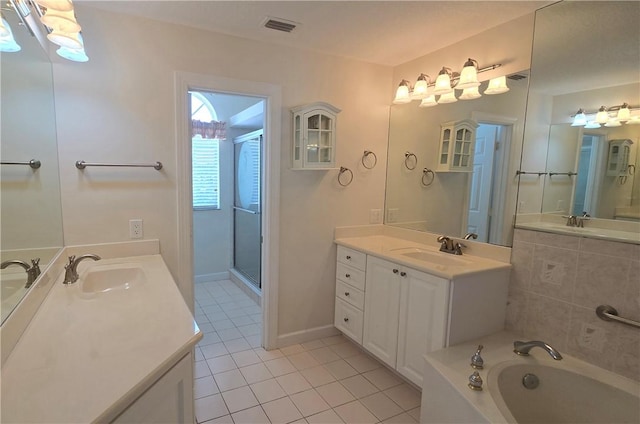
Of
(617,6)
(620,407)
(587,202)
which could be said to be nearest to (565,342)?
(620,407)

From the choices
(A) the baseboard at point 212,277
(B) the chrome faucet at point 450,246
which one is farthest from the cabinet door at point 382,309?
(A) the baseboard at point 212,277

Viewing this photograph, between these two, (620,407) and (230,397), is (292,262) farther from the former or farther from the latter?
(620,407)

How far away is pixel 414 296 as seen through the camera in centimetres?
→ 217

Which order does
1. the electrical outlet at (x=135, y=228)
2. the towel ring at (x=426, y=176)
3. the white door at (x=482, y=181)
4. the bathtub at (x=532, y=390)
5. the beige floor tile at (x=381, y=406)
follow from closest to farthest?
1. the bathtub at (x=532, y=390)
2. the beige floor tile at (x=381, y=406)
3. the electrical outlet at (x=135, y=228)
4. the white door at (x=482, y=181)
5. the towel ring at (x=426, y=176)

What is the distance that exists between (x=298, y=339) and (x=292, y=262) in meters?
0.70

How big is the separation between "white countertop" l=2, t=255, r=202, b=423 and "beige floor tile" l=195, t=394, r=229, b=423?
0.96 m

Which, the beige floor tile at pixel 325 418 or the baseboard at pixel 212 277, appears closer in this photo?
the beige floor tile at pixel 325 418

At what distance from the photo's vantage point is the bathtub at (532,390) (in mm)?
1582

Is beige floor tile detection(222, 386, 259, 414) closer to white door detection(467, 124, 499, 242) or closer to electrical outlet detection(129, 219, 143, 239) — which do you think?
electrical outlet detection(129, 219, 143, 239)

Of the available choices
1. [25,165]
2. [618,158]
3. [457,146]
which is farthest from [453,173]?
[25,165]

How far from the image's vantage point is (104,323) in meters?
1.24

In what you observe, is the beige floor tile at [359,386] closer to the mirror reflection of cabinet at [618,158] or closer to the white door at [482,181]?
the white door at [482,181]

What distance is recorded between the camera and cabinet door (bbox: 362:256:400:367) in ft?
7.66

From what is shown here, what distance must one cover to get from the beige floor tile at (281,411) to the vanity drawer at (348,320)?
0.77 m
